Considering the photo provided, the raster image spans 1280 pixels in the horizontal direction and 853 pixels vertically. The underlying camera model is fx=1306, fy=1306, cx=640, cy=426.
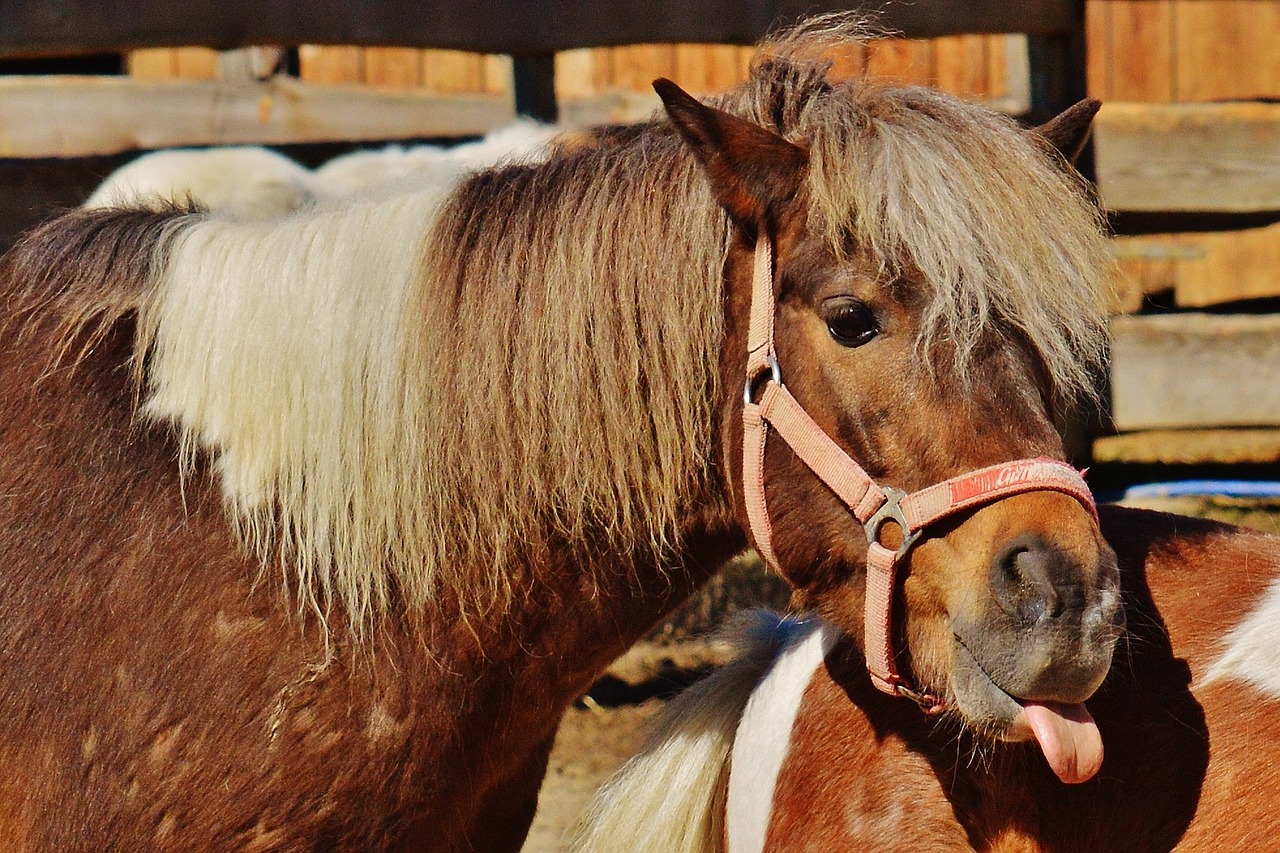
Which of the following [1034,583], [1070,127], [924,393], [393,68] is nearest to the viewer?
[1034,583]

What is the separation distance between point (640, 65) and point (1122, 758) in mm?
6767

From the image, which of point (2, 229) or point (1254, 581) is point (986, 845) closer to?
point (1254, 581)

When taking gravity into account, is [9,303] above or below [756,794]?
above

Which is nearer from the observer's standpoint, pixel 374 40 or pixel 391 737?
pixel 391 737

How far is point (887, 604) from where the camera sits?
1636 millimetres

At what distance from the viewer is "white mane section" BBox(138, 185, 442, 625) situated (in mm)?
1798

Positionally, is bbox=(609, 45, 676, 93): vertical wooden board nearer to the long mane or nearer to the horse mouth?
the long mane

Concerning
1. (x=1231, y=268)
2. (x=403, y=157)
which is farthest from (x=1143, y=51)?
(x=403, y=157)

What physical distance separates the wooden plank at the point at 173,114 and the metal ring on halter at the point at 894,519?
12.4ft

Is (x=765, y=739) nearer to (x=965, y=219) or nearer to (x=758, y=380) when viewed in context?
(x=758, y=380)

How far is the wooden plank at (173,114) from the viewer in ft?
16.1

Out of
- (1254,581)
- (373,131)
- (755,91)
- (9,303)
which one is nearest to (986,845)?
(1254,581)

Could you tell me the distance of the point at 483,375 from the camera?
1797 millimetres

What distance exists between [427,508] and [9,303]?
29.6 inches
